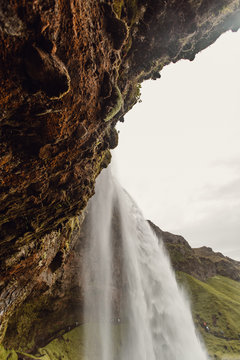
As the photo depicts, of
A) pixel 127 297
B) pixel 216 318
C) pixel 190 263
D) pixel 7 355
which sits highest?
pixel 190 263

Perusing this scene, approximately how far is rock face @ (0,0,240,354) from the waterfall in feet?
71.6

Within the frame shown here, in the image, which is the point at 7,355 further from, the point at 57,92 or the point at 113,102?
the point at 113,102

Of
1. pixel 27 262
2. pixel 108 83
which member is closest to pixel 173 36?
pixel 108 83

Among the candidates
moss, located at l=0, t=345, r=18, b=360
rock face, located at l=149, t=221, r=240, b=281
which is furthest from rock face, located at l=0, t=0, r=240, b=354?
rock face, located at l=149, t=221, r=240, b=281

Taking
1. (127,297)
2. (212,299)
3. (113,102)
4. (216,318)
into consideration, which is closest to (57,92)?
(113,102)

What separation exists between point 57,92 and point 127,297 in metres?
39.9

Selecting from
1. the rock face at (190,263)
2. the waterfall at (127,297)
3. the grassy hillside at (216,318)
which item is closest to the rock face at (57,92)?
the waterfall at (127,297)

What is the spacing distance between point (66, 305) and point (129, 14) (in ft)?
119

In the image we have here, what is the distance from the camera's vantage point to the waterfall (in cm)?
3084

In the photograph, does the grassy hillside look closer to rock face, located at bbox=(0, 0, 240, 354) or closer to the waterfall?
the waterfall

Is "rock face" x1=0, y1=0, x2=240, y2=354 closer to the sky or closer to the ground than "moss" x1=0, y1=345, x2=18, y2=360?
closer to the sky

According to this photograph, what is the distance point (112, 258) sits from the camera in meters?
39.4

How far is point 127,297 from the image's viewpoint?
3616 cm

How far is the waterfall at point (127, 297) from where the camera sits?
1214 inches
